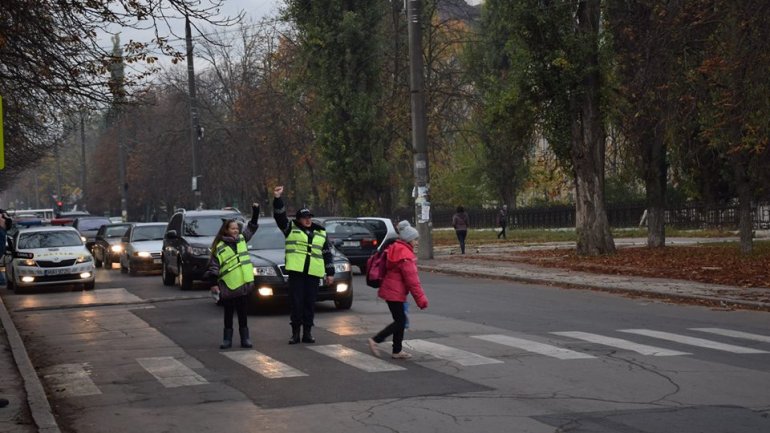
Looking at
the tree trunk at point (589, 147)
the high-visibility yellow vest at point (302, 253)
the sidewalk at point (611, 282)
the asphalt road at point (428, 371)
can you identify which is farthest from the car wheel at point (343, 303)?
the tree trunk at point (589, 147)

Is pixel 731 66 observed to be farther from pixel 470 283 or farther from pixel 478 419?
pixel 478 419

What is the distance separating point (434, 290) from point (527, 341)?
9.69m

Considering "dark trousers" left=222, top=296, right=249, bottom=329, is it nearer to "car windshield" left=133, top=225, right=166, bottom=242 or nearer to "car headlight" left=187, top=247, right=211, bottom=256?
"car headlight" left=187, top=247, right=211, bottom=256

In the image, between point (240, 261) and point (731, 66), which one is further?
point (731, 66)

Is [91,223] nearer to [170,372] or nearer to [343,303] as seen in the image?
[343,303]

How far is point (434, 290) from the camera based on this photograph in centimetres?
2419

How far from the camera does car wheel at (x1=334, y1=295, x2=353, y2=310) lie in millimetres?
19448

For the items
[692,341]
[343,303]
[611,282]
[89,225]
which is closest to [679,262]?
[611,282]

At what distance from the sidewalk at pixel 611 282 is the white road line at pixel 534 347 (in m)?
6.45

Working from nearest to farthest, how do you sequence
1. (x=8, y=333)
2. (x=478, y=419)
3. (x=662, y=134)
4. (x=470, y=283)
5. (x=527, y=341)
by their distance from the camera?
1. (x=478, y=419)
2. (x=527, y=341)
3. (x=8, y=333)
4. (x=470, y=283)
5. (x=662, y=134)

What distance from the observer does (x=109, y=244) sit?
38.6 m

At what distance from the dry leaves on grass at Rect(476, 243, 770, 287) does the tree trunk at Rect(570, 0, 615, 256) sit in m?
0.76

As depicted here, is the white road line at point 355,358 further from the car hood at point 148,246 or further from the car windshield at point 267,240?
the car hood at point 148,246

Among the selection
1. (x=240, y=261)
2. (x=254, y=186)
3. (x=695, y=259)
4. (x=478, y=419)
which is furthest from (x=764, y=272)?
(x=254, y=186)
